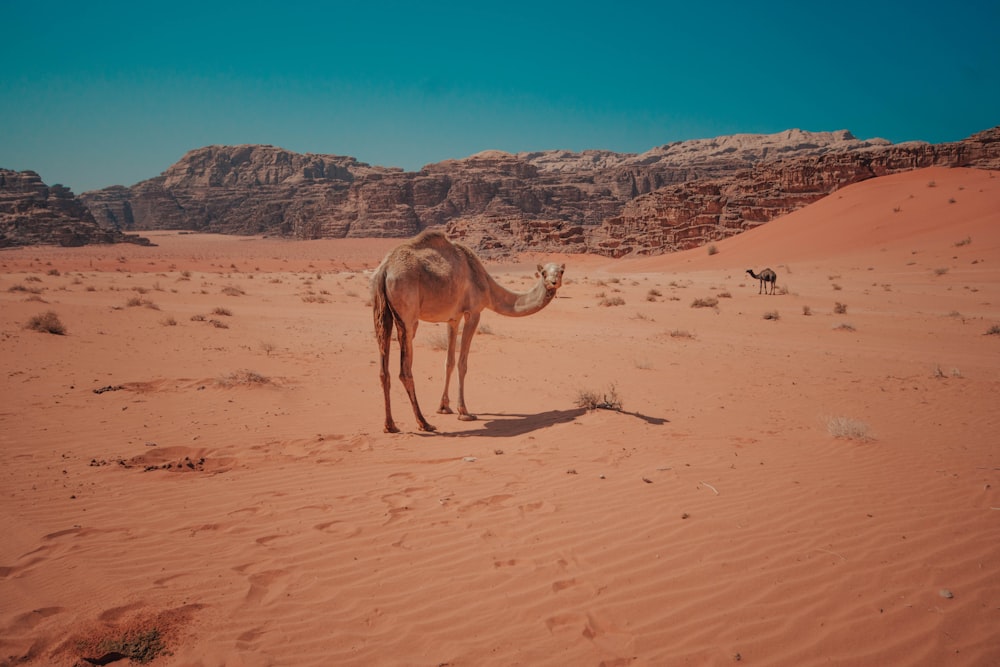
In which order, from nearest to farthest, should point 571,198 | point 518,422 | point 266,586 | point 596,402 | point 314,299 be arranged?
1. point 266,586
2. point 518,422
3. point 596,402
4. point 314,299
5. point 571,198

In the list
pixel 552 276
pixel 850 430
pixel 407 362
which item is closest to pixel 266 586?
pixel 407 362

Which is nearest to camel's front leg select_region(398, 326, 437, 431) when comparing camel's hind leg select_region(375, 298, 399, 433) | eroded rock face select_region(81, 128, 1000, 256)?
camel's hind leg select_region(375, 298, 399, 433)

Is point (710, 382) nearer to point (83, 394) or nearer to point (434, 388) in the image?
point (434, 388)

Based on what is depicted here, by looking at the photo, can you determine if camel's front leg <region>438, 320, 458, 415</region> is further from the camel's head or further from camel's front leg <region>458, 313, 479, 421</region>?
the camel's head

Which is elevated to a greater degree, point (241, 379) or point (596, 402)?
point (596, 402)

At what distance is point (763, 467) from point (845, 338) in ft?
42.4

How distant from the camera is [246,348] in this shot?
1329cm

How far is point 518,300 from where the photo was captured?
884cm

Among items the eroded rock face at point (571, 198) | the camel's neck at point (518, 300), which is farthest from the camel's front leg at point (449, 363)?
the eroded rock face at point (571, 198)

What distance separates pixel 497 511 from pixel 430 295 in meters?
3.60

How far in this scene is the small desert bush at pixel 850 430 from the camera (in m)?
6.89

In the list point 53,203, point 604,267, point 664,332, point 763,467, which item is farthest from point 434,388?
point 53,203

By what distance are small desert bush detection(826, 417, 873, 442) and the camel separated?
4365mm

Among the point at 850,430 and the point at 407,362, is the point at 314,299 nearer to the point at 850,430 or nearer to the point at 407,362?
the point at 407,362
